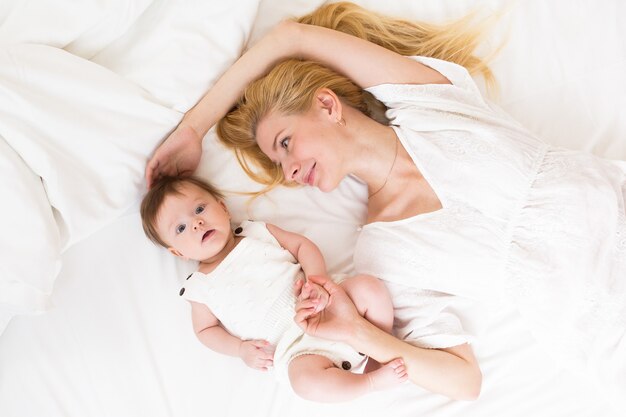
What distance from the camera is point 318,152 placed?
5.70 feet

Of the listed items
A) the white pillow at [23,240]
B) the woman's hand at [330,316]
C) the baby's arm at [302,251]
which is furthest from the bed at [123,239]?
the woman's hand at [330,316]

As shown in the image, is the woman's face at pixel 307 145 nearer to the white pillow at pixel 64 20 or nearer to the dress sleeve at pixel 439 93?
the dress sleeve at pixel 439 93

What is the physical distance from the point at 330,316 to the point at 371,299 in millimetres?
123

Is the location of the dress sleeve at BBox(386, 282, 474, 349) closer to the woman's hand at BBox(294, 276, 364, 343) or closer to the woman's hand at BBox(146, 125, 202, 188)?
the woman's hand at BBox(294, 276, 364, 343)

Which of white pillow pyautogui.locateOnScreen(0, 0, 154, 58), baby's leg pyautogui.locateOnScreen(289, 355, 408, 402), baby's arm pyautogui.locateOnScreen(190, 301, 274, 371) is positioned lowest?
baby's arm pyautogui.locateOnScreen(190, 301, 274, 371)

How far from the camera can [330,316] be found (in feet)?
5.27

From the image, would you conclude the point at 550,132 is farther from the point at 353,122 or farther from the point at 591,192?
the point at 353,122

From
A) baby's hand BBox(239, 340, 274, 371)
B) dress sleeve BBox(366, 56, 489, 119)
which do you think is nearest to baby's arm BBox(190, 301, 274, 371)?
baby's hand BBox(239, 340, 274, 371)

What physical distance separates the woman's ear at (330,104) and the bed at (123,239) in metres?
0.27

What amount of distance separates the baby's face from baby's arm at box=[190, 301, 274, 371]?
0.15 metres

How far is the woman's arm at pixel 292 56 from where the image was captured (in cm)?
186

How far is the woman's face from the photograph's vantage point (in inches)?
68.4

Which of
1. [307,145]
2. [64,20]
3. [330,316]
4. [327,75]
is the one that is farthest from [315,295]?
[64,20]

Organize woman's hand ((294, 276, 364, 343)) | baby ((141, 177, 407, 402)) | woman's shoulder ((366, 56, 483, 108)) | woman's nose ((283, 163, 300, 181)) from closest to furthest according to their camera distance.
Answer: woman's hand ((294, 276, 364, 343)), baby ((141, 177, 407, 402)), woman's nose ((283, 163, 300, 181)), woman's shoulder ((366, 56, 483, 108))
